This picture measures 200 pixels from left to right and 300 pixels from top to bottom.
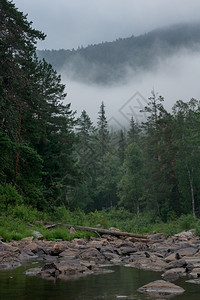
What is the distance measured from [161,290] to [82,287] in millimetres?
1226

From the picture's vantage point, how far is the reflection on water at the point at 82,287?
4.49 meters

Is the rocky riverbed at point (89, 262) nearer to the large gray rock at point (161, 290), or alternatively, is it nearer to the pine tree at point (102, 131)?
the large gray rock at point (161, 290)

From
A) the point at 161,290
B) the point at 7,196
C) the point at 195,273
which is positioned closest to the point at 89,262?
the point at 195,273

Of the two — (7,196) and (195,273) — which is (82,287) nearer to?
(195,273)

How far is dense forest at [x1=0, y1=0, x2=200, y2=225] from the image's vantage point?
16.2 metres

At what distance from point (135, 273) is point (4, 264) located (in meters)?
2.88

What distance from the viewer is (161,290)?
479 cm

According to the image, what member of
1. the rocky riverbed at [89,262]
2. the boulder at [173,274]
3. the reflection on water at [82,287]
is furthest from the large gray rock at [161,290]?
the boulder at [173,274]

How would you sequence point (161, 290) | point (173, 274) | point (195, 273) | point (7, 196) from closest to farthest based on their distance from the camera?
point (161, 290) < point (173, 274) < point (195, 273) < point (7, 196)

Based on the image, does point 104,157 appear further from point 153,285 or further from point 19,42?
point 153,285

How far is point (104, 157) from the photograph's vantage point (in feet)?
239

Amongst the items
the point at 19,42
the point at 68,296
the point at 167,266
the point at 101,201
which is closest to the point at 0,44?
the point at 19,42

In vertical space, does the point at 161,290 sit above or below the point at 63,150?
below

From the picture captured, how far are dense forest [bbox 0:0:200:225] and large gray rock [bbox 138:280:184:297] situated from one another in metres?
10.4
